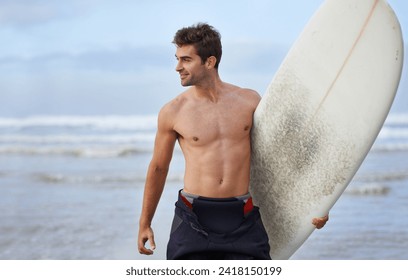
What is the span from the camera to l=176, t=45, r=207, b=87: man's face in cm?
220

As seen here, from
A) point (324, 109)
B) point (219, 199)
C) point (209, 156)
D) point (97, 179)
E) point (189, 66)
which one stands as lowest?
point (97, 179)

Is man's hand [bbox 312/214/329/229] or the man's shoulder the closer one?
the man's shoulder

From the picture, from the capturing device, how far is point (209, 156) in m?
2.24

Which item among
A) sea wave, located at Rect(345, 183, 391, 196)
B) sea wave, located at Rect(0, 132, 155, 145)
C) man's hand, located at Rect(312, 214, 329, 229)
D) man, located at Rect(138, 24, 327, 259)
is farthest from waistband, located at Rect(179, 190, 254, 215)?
sea wave, located at Rect(0, 132, 155, 145)

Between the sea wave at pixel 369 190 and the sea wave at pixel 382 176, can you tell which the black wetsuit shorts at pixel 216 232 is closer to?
the sea wave at pixel 369 190

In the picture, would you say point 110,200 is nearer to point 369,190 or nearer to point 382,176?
point 369,190

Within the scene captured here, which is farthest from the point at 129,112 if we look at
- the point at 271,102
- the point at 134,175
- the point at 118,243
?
the point at 271,102

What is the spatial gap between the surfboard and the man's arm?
0.95ft

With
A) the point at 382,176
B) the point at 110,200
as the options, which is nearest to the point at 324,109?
the point at 110,200

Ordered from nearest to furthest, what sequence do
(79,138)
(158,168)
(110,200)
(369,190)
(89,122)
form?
(158,168) → (110,200) → (369,190) → (79,138) → (89,122)

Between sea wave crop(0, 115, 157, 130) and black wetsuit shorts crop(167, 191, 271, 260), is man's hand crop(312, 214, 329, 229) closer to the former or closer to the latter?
black wetsuit shorts crop(167, 191, 271, 260)

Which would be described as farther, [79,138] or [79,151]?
[79,138]

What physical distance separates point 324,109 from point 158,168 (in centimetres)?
59

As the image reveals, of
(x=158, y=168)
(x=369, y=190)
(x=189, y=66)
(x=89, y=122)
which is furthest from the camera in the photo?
(x=89, y=122)
